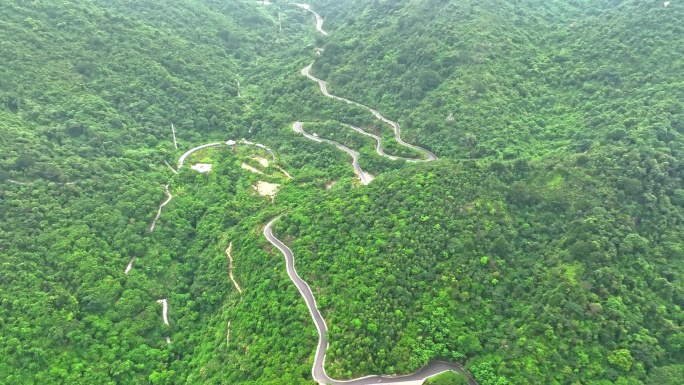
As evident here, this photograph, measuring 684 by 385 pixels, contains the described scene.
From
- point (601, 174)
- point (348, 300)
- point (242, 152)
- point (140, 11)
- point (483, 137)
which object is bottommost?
point (140, 11)

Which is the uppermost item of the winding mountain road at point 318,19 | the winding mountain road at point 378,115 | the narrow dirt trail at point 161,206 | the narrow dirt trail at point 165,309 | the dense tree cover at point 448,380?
the dense tree cover at point 448,380

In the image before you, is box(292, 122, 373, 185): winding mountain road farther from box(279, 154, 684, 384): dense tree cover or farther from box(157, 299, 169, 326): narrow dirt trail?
box(157, 299, 169, 326): narrow dirt trail

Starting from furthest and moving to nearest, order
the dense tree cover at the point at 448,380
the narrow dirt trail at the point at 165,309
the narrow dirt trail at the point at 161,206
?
1. the narrow dirt trail at the point at 161,206
2. the narrow dirt trail at the point at 165,309
3. the dense tree cover at the point at 448,380

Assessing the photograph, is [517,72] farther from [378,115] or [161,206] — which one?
[161,206]

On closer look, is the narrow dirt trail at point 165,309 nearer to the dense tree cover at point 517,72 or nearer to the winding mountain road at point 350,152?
the winding mountain road at point 350,152

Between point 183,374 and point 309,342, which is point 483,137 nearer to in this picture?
point 309,342

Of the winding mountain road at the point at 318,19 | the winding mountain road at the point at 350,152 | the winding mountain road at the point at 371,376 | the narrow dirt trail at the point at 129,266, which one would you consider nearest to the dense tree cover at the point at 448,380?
the winding mountain road at the point at 371,376

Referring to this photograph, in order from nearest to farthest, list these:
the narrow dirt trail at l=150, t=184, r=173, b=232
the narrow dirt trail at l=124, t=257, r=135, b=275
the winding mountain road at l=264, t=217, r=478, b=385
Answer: the winding mountain road at l=264, t=217, r=478, b=385 < the narrow dirt trail at l=124, t=257, r=135, b=275 < the narrow dirt trail at l=150, t=184, r=173, b=232

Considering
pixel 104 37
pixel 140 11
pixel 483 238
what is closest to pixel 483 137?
pixel 483 238

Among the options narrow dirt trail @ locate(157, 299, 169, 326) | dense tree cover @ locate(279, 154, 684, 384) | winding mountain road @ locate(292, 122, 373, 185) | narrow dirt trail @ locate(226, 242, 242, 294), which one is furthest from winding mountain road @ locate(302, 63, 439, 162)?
narrow dirt trail @ locate(157, 299, 169, 326)
